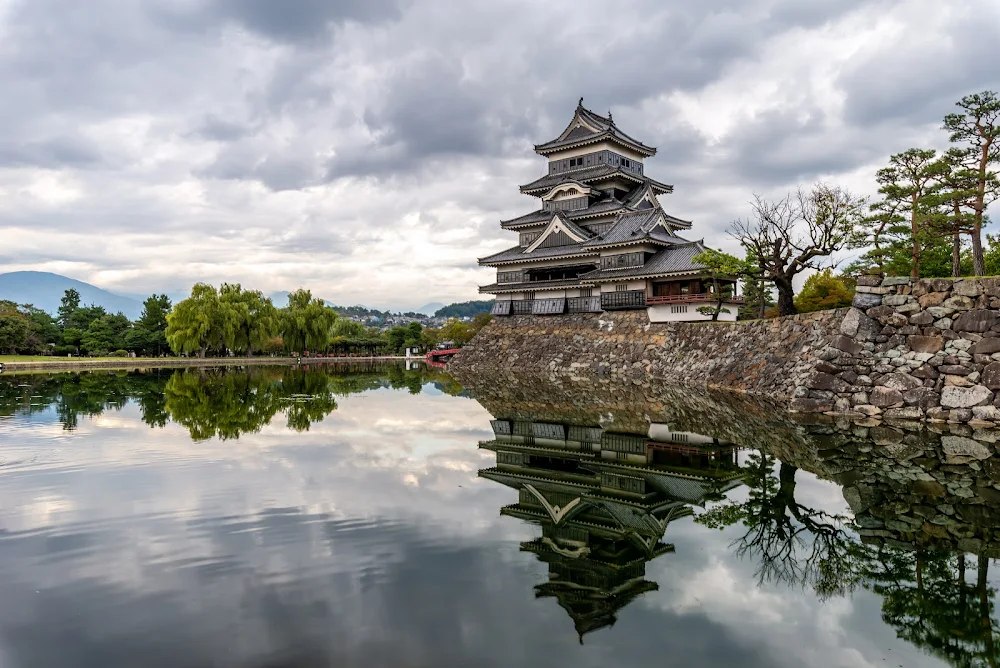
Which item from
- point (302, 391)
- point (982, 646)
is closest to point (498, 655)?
point (982, 646)

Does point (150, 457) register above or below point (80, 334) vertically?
below

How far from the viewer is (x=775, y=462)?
35.6 feet

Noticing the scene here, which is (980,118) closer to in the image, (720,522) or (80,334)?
(720,522)

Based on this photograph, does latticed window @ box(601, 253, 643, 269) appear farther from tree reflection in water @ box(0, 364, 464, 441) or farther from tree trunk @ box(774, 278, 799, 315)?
tree reflection in water @ box(0, 364, 464, 441)

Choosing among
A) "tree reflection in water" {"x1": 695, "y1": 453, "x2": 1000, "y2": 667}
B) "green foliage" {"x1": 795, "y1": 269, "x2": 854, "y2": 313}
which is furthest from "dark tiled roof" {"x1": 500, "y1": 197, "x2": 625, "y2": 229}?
"tree reflection in water" {"x1": 695, "y1": 453, "x2": 1000, "y2": 667}

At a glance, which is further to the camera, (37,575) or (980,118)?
(980,118)

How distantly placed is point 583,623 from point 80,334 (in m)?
76.4

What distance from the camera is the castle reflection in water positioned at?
5.62 m

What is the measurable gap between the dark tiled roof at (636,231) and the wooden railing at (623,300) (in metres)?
2.90

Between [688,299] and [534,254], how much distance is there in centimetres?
1140

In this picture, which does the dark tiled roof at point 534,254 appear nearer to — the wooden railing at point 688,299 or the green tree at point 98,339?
the wooden railing at point 688,299

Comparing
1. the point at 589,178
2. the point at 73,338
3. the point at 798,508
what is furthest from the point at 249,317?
the point at 798,508

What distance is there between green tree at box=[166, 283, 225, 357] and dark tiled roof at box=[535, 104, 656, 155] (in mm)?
32057

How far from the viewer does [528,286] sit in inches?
1623
